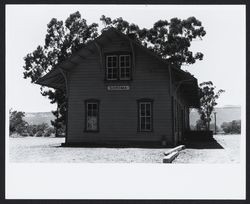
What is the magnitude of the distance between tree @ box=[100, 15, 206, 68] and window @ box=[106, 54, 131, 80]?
15.0 m

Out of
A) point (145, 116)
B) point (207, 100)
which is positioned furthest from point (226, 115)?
point (145, 116)

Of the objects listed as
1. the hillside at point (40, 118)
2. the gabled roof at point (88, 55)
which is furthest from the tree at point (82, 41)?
the hillside at point (40, 118)

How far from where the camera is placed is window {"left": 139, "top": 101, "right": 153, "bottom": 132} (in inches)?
752

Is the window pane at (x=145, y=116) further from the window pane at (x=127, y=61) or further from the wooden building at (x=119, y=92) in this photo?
the window pane at (x=127, y=61)

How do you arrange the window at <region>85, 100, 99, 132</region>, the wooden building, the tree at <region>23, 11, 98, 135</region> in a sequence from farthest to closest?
the tree at <region>23, 11, 98, 135</region> → the window at <region>85, 100, 99, 132</region> → the wooden building

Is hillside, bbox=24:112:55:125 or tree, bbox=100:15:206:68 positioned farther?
hillside, bbox=24:112:55:125

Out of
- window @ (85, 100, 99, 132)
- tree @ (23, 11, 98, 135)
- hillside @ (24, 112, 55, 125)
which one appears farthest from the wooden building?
hillside @ (24, 112, 55, 125)

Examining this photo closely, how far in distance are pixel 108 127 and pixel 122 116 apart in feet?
3.15

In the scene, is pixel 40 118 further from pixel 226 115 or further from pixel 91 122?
pixel 91 122

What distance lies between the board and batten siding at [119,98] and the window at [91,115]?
9.2 inches

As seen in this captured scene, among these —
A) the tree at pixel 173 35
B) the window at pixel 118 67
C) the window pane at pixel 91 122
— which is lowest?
the window pane at pixel 91 122

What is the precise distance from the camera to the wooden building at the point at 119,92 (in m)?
18.9

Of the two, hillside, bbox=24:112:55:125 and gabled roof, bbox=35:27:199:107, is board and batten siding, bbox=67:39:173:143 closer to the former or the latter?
gabled roof, bbox=35:27:199:107

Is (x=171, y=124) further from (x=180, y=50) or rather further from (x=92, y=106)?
(x=180, y=50)
